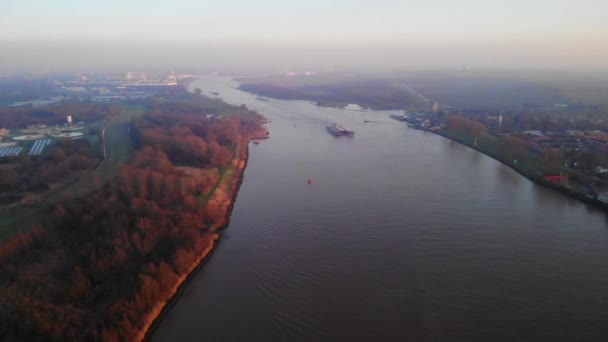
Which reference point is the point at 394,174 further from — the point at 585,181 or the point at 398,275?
the point at 398,275

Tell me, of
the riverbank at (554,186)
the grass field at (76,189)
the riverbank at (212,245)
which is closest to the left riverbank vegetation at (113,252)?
the riverbank at (212,245)

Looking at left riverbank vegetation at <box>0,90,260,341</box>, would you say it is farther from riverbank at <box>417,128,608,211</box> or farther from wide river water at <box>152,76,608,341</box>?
riverbank at <box>417,128,608,211</box>

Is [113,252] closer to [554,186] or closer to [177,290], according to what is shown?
[177,290]

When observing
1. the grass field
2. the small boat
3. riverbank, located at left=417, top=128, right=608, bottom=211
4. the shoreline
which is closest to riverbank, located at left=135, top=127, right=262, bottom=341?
the shoreline

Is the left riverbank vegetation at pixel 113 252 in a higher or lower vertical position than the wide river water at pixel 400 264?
higher

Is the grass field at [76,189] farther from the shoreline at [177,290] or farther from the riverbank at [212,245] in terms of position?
the shoreline at [177,290]

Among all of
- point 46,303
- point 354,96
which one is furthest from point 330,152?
point 354,96
